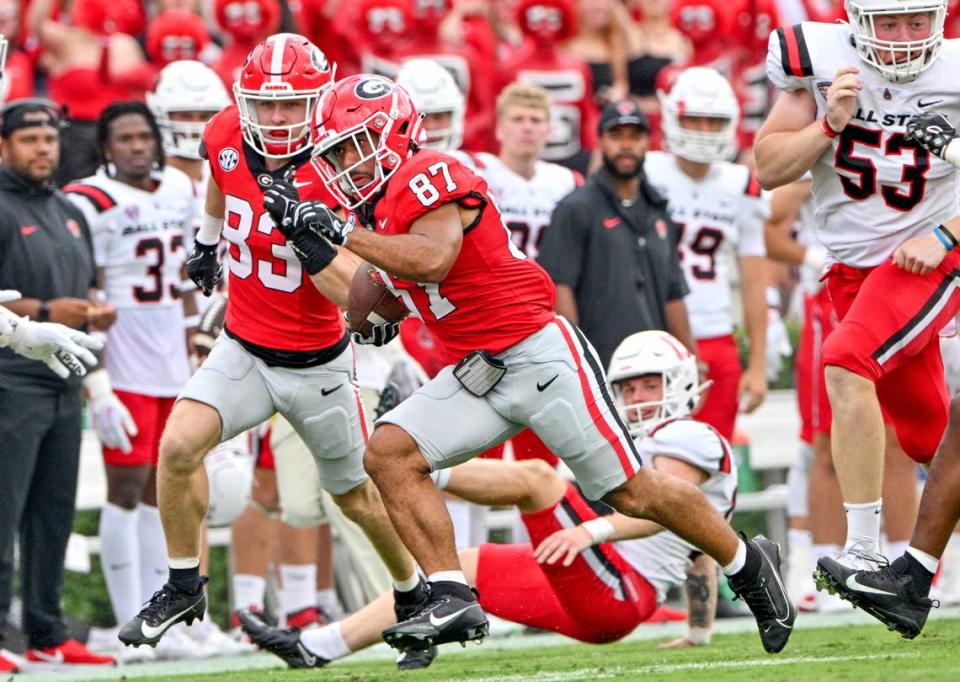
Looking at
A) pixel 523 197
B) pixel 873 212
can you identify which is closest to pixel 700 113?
pixel 523 197

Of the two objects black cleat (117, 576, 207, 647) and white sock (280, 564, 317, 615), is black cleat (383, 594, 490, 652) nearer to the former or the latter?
black cleat (117, 576, 207, 647)

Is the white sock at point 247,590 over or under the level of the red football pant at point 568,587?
under

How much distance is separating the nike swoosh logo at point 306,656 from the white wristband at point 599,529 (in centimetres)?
105

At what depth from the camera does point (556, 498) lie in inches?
280

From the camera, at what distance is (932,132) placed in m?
6.17

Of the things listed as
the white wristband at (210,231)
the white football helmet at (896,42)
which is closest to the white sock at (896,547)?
the white football helmet at (896,42)

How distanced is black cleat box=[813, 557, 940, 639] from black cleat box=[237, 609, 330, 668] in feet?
6.12

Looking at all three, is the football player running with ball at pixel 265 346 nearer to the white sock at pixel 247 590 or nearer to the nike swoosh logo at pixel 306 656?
the nike swoosh logo at pixel 306 656

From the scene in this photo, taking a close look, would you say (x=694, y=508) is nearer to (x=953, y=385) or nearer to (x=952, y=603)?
(x=953, y=385)

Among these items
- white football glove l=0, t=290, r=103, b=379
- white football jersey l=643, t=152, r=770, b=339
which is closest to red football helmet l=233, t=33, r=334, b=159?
white football glove l=0, t=290, r=103, b=379

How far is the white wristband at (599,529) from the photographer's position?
688 centimetres

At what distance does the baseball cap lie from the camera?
880 centimetres

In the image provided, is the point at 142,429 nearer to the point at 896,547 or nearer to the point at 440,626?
the point at 440,626

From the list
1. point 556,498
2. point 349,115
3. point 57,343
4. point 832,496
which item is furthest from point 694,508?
point 832,496
